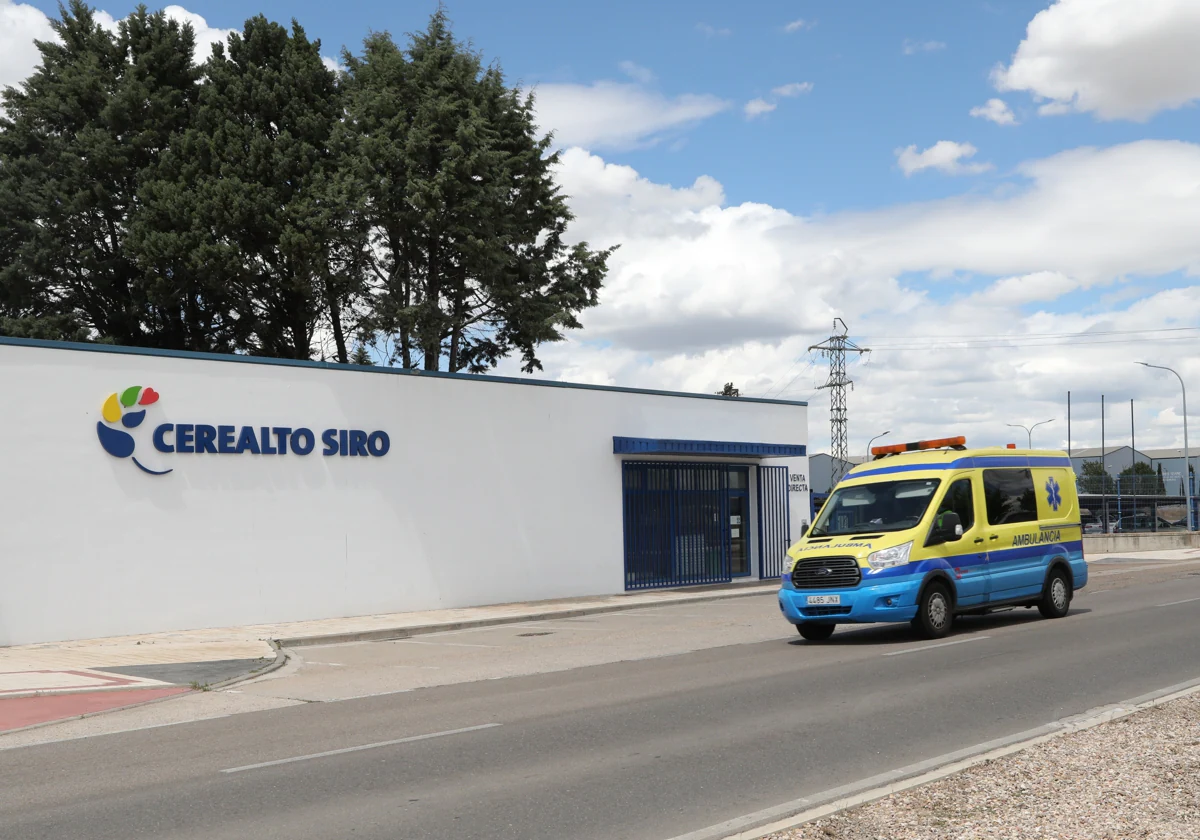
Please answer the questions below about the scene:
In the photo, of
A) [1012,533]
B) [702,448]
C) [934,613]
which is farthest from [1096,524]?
[934,613]

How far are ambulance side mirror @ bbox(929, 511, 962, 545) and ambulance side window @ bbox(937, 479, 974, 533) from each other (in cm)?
16

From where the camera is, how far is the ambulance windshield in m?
15.5

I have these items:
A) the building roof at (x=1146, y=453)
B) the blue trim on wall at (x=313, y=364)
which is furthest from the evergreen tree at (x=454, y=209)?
the building roof at (x=1146, y=453)

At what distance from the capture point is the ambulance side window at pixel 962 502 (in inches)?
618

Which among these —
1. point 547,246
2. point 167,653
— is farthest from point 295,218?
point 167,653

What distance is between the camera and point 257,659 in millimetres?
15891

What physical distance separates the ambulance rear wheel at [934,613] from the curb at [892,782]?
533 cm

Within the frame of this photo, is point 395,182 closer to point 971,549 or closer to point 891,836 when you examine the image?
point 971,549

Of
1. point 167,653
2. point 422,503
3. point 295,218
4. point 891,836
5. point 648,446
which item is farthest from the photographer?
→ point 295,218

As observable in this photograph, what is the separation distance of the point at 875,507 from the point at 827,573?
4.82 feet

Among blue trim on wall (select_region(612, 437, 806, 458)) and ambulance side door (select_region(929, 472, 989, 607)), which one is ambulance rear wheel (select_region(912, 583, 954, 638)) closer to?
ambulance side door (select_region(929, 472, 989, 607))

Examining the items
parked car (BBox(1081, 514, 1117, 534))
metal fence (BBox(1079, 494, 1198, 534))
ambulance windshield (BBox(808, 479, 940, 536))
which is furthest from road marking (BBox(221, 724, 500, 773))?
parked car (BBox(1081, 514, 1117, 534))

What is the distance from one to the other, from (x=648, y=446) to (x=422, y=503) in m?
6.40

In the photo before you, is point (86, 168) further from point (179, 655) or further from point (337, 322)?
point (179, 655)
